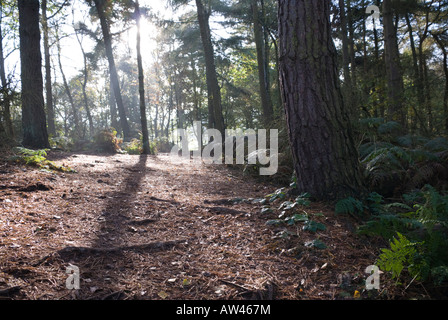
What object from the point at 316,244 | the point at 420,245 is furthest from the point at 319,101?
the point at 420,245

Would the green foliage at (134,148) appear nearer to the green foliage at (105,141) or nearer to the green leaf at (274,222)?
the green foliage at (105,141)

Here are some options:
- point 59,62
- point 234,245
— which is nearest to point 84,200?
point 234,245

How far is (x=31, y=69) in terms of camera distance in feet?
23.0

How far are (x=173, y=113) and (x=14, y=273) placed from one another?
109ft

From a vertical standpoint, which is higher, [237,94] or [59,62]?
[59,62]

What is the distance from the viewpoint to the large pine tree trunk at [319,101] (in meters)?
3.14

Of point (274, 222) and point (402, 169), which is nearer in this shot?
point (274, 222)

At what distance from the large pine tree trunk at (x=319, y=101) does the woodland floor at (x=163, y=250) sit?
410 millimetres

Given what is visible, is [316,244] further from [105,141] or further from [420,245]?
[105,141]

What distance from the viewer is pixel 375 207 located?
9.73 ft

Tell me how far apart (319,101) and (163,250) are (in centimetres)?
239

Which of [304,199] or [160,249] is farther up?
[304,199]

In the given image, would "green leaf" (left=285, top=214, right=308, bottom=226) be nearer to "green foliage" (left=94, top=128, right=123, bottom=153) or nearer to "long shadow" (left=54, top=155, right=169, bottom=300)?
"long shadow" (left=54, top=155, right=169, bottom=300)
